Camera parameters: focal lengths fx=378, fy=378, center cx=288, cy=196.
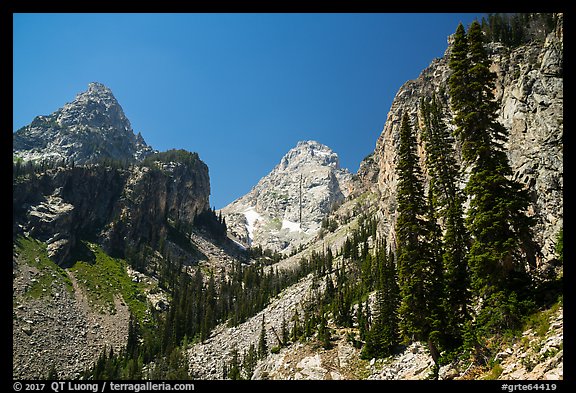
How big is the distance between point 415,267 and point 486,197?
9.13 meters

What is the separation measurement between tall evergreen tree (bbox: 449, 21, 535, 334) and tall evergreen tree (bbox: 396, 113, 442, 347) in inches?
234

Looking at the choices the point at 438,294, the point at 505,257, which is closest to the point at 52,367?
the point at 438,294

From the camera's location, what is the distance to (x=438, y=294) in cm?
2945

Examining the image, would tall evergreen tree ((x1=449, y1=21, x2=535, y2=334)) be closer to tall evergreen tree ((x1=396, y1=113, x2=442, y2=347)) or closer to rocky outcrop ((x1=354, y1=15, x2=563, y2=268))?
rocky outcrop ((x1=354, y1=15, x2=563, y2=268))

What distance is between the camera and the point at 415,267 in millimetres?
29750

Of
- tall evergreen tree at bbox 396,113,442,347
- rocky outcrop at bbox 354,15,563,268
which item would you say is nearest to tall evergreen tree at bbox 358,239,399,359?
tall evergreen tree at bbox 396,113,442,347

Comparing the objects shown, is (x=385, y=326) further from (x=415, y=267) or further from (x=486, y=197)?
(x=486, y=197)

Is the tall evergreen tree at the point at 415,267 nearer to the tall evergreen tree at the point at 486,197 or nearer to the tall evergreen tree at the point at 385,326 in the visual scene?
the tall evergreen tree at the point at 486,197

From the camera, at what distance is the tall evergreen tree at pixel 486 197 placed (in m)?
21.2

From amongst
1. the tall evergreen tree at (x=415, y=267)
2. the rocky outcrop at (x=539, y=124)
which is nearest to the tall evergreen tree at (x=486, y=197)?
the rocky outcrop at (x=539, y=124)

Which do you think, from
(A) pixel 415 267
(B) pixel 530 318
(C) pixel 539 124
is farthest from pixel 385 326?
(B) pixel 530 318
